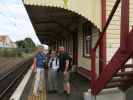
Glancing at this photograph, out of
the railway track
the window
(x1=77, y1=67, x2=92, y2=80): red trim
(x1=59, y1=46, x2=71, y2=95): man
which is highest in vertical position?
the window

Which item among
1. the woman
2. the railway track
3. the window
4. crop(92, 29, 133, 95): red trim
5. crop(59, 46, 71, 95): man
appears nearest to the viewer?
crop(92, 29, 133, 95): red trim

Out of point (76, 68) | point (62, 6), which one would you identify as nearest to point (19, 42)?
point (76, 68)

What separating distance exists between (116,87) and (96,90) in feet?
3.02

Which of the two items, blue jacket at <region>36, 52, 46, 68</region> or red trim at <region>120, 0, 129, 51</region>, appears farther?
blue jacket at <region>36, 52, 46, 68</region>

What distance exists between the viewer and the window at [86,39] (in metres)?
16.5

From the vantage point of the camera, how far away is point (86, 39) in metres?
17.4

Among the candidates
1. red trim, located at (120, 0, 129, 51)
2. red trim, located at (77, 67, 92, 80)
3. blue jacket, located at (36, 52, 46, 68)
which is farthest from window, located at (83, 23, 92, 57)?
red trim, located at (120, 0, 129, 51)

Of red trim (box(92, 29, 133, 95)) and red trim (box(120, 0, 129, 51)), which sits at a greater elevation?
red trim (box(120, 0, 129, 51))

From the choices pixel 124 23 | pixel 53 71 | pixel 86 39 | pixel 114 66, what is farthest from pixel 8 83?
pixel 124 23

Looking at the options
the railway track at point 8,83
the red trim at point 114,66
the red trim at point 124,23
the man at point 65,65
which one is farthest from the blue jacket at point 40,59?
the red trim at point 124,23

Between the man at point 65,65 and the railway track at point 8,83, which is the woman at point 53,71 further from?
the railway track at point 8,83

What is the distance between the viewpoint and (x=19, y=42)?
138 m

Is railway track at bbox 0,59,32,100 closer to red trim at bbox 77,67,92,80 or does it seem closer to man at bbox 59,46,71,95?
red trim at bbox 77,67,92,80

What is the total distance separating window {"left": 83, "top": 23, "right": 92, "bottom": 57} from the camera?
1651 centimetres
